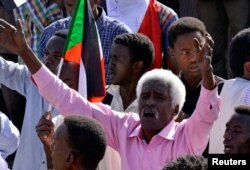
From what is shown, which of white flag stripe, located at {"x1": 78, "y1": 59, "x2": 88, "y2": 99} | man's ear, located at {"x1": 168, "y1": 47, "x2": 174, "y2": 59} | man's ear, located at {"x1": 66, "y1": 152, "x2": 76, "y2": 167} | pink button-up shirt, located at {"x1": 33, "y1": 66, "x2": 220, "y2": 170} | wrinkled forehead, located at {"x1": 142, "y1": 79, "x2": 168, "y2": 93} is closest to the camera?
man's ear, located at {"x1": 66, "y1": 152, "x2": 76, "y2": 167}

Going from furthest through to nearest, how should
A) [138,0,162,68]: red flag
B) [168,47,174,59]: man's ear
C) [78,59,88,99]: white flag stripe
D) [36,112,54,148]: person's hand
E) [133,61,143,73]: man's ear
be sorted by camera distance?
[138,0,162,68]: red flag
[168,47,174,59]: man's ear
[133,61,143,73]: man's ear
[78,59,88,99]: white flag stripe
[36,112,54,148]: person's hand

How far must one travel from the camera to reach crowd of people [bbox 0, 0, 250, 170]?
6258 mm

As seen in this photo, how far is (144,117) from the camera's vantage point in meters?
6.68

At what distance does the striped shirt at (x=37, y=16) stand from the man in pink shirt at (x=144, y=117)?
9.37 feet

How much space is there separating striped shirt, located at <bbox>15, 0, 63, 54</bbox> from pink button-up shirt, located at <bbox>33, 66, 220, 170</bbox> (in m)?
2.86

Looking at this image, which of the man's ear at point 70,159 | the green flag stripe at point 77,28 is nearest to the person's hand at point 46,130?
the green flag stripe at point 77,28

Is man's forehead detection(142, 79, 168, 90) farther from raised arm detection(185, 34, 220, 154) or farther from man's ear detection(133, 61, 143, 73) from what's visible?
man's ear detection(133, 61, 143, 73)

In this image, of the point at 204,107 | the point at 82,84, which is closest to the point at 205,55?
the point at 204,107

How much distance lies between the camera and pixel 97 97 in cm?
730

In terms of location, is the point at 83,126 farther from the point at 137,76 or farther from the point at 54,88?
the point at 137,76

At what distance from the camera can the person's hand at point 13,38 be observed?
6812 mm

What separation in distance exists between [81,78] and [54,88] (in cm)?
51

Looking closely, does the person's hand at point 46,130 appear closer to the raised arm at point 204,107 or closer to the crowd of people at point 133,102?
the crowd of people at point 133,102

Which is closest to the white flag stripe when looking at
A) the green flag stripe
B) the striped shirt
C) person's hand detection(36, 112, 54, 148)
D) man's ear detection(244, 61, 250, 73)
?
the green flag stripe
